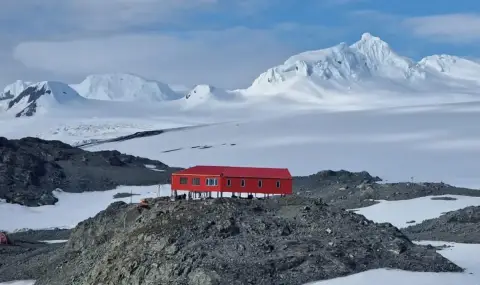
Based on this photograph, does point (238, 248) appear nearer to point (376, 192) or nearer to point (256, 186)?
point (256, 186)

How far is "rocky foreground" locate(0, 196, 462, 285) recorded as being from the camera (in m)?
28.1

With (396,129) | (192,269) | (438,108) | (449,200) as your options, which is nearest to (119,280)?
(192,269)

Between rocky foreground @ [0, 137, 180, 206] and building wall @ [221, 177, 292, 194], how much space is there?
131 ft

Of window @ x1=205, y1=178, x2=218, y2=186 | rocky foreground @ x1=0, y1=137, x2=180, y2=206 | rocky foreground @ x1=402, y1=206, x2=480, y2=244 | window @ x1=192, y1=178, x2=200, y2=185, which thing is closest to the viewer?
rocky foreground @ x1=402, y1=206, x2=480, y2=244

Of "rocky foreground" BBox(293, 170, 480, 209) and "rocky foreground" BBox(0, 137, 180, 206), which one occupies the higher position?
"rocky foreground" BBox(0, 137, 180, 206)

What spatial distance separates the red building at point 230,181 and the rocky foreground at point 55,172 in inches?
1515

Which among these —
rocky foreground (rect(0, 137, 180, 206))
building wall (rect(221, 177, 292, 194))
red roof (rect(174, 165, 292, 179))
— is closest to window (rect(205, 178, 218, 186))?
red roof (rect(174, 165, 292, 179))

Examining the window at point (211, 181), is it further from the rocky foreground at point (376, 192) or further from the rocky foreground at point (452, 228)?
the rocky foreground at point (376, 192)

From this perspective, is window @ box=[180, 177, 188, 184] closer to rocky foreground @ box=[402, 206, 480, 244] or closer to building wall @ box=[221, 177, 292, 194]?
building wall @ box=[221, 177, 292, 194]

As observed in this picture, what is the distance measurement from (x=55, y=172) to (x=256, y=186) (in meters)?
51.0

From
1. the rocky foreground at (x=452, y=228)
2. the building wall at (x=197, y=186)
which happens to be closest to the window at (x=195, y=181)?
the building wall at (x=197, y=186)

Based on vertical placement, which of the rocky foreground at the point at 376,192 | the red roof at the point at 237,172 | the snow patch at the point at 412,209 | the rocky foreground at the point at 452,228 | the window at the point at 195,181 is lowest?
the rocky foreground at the point at 452,228

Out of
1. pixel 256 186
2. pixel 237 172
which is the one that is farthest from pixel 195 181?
pixel 256 186

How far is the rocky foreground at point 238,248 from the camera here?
2814cm
